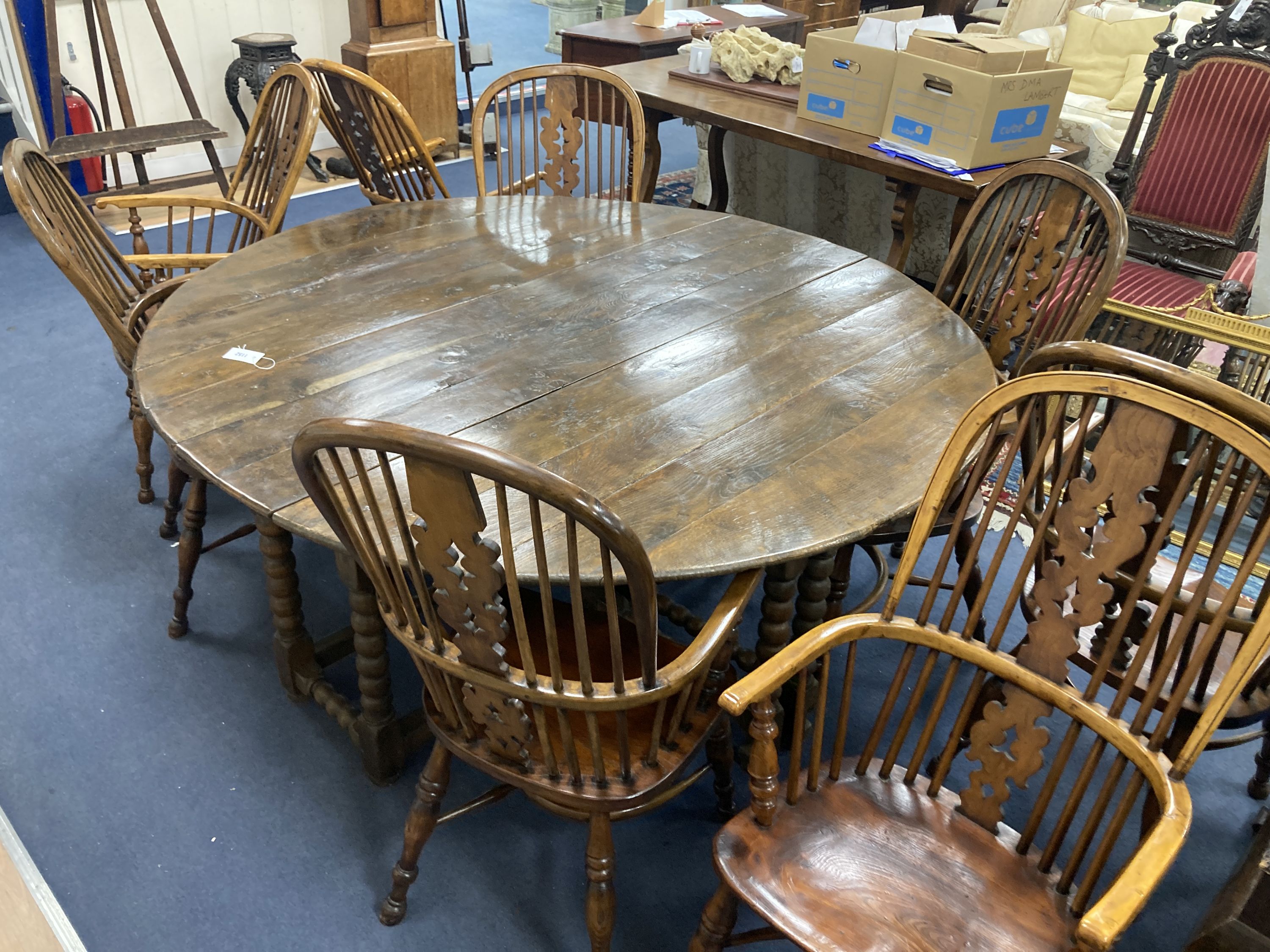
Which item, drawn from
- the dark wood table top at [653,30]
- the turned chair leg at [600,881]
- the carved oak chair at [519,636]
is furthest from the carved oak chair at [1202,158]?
the turned chair leg at [600,881]

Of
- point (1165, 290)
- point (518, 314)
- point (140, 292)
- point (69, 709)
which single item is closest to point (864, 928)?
point (518, 314)

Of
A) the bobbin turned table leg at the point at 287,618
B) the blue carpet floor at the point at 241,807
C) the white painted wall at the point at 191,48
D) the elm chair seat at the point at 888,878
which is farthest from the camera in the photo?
the white painted wall at the point at 191,48

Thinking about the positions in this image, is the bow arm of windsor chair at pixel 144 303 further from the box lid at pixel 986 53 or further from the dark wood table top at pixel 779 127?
the box lid at pixel 986 53

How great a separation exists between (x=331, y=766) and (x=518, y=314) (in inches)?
37.9

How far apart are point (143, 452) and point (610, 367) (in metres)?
1.43

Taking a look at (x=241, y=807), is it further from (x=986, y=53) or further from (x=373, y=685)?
(x=986, y=53)

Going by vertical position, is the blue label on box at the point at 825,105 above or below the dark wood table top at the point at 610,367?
above

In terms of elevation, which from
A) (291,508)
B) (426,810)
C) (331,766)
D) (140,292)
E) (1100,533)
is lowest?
(331,766)

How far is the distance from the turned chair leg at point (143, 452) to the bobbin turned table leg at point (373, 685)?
3.31ft

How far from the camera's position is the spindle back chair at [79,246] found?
183cm

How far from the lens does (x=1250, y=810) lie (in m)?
1.83

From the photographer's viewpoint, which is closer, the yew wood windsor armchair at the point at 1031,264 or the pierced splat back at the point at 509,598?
the pierced splat back at the point at 509,598

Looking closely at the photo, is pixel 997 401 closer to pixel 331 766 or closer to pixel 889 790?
pixel 889 790

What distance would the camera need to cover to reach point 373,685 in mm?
1688
